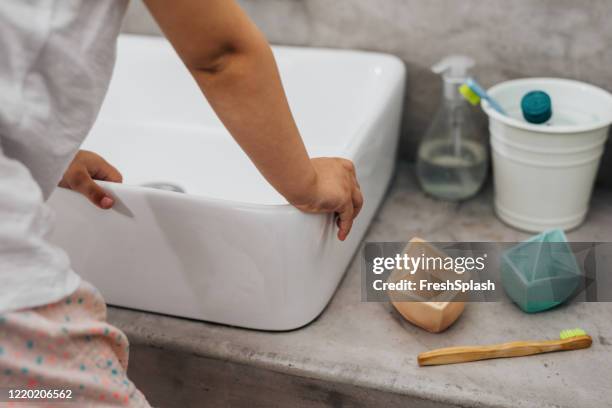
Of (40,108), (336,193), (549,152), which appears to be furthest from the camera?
(549,152)

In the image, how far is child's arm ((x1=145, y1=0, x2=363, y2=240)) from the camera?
1.52 ft

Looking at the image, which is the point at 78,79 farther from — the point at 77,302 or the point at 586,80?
the point at 586,80

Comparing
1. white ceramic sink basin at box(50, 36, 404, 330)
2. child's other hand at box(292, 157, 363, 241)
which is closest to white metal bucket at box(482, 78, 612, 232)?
white ceramic sink basin at box(50, 36, 404, 330)

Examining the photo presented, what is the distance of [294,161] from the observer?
576mm

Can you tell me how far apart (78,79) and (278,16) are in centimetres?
64

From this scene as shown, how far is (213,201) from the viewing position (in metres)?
0.68

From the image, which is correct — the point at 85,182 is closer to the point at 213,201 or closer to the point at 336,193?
the point at 213,201

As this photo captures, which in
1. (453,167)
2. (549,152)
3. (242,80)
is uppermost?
(242,80)

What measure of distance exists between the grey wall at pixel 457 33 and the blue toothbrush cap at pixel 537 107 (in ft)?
0.38

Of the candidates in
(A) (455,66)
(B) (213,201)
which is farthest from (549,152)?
(B) (213,201)

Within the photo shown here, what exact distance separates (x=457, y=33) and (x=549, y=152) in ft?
0.79

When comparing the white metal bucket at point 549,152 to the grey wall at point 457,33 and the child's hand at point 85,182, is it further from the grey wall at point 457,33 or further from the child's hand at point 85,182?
the child's hand at point 85,182

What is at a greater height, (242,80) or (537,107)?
A: (242,80)

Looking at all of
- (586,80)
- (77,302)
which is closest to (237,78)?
(77,302)
